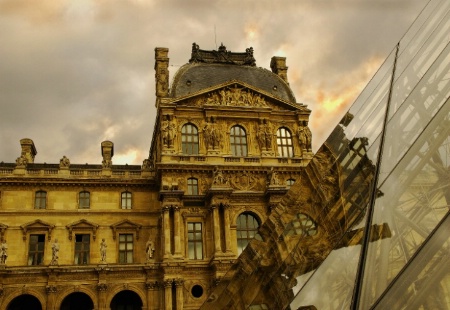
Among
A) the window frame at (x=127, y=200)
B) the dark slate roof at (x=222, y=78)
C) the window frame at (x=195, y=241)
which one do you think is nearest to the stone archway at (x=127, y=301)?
the window frame at (x=195, y=241)

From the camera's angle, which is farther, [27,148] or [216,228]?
[27,148]

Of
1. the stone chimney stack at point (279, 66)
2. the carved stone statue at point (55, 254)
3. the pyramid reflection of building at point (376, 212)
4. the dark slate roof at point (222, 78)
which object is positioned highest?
the stone chimney stack at point (279, 66)

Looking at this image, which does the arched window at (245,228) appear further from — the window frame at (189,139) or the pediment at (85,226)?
the pediment at (85,226)

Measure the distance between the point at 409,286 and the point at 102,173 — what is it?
31.5 m

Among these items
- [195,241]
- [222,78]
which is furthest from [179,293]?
[222,78]

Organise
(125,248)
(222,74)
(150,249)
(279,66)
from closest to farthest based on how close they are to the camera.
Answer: (150,249) < (125,248) < (222,74) < (279,66)

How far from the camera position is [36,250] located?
104 feet

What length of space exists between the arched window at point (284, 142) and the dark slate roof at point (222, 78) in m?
2.79

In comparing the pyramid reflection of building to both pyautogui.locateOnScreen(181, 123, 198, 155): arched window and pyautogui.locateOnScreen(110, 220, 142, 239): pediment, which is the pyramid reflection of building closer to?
pyautogui.locateOnScreen(110, 220, 142, 239): pediment

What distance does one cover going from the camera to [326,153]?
9.87 metres

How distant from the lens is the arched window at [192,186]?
3274 cm

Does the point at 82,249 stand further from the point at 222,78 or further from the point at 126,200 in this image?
the point at 222,78

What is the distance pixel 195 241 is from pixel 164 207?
2941mm

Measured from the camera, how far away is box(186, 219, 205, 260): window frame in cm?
3140
